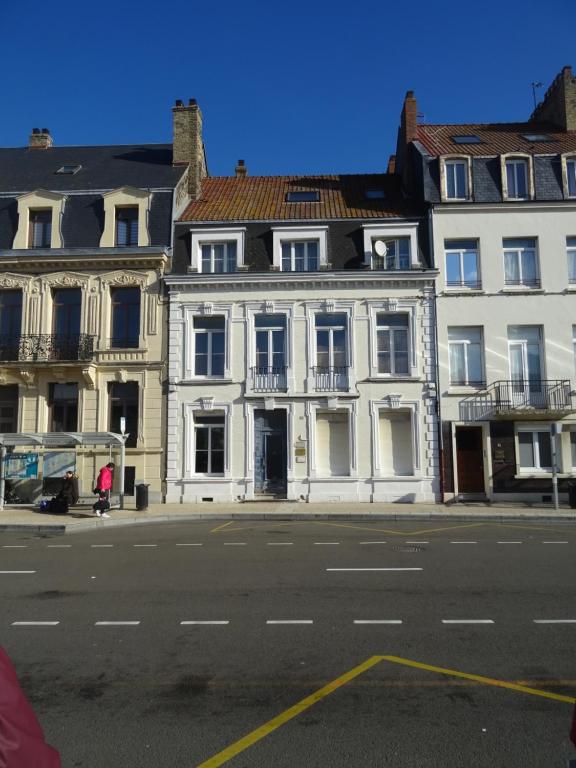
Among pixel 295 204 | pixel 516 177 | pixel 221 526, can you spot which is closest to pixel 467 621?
pixel 221 526

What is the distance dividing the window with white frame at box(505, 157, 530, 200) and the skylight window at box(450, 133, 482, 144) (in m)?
3.90

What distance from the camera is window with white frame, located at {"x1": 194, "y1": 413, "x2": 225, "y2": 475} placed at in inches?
866

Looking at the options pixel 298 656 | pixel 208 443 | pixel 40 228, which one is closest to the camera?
pixel 298 656

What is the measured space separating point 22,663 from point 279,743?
2.82 meters

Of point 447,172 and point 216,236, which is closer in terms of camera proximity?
point 216,236

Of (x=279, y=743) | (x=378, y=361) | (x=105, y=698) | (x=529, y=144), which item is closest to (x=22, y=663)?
(x=105, y=698)

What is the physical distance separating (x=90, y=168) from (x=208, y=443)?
1427 cm

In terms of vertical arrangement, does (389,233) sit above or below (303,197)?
below

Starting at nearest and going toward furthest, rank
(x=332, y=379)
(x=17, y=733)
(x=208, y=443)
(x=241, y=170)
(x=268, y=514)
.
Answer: (x=17, y=733)
(x=268, y=514)
(x=332, y=379)
(x=208, y=443)
(x=241, y=170)

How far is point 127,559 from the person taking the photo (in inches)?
426

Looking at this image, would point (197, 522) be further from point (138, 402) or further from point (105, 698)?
point (105, 698)

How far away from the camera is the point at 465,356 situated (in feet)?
72.4

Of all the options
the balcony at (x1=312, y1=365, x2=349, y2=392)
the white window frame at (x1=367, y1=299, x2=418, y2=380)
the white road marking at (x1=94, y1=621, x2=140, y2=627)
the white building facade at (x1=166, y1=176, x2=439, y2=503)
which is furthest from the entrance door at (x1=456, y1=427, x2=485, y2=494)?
the white road marking at (x1=94, y1=621, x2=140, y2=627)

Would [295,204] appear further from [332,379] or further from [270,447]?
[270,447]
